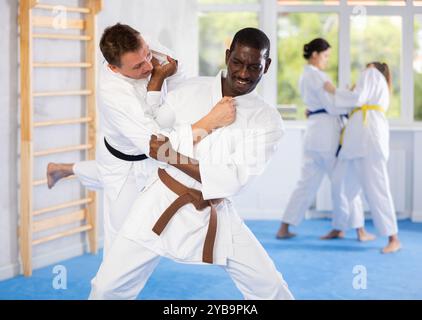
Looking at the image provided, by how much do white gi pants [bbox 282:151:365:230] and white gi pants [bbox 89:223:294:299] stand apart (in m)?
3.08

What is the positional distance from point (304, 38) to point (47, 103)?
2.83 meters

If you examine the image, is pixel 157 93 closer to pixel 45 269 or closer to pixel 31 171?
pixel 31 171

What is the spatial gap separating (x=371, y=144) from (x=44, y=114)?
7.52 feet

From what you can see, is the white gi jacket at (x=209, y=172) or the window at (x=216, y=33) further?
the window at (x=216, y=33)

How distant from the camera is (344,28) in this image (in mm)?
6805

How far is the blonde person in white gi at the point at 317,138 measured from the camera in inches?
225

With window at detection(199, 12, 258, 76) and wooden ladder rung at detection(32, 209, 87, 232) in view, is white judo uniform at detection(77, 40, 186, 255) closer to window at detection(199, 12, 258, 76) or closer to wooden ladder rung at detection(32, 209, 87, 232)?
wooden ladder rung at detection(32, 209, 87, 232)

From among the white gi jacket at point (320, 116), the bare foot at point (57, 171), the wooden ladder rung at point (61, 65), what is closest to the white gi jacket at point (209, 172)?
the bare foot at point (57, 171)

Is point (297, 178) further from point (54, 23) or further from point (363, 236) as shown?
point (54, 23)

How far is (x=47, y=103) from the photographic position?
4918 mm

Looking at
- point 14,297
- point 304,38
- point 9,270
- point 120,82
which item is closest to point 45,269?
point 9,270

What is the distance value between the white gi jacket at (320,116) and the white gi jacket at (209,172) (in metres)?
2.90

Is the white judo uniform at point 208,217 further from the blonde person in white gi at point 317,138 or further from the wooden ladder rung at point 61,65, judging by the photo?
the blonde person in white gi at point 317,138

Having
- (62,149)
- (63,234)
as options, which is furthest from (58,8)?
(63,234)
